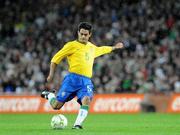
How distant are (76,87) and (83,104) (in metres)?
0.69

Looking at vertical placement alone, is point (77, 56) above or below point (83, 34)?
below

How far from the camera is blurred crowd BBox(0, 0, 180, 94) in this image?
31.5 meters

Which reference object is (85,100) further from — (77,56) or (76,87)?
(77,56)

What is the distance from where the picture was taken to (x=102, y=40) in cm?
3438

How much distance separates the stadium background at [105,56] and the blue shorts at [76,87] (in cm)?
1063

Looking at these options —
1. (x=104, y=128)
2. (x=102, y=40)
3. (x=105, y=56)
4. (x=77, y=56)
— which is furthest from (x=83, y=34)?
(x=102, y=40)

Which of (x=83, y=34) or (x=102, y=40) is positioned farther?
(x=102, y=40)

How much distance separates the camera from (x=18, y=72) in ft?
112

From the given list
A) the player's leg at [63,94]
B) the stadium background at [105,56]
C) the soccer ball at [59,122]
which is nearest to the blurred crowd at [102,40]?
the stadium background at [105,56]

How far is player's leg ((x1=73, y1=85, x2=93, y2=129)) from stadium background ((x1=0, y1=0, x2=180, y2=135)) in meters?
11.1

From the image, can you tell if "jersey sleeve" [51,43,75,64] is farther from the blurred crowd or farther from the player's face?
the blurred crowd

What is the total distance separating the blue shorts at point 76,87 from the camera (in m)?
17.0

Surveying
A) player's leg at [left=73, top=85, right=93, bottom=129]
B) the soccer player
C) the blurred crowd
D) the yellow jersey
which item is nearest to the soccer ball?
player's leg at [left=73, top=85, right=93, bottom=129]

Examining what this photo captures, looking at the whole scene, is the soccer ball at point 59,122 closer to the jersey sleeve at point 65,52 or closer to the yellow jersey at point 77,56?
the yellow jersey at point 77,56
